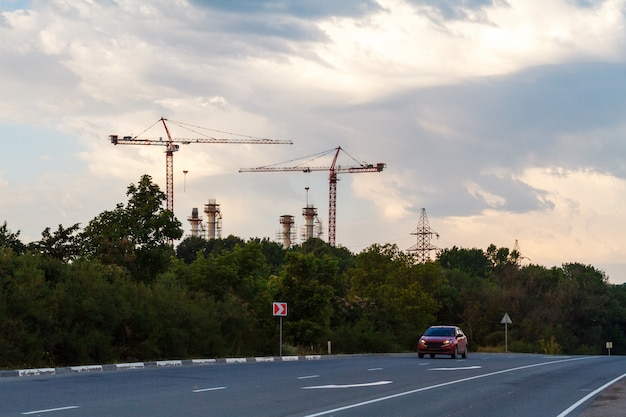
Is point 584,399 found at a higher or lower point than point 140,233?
lower

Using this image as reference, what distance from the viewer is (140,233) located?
155 feet

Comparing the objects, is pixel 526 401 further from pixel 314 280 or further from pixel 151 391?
pixel 314 280

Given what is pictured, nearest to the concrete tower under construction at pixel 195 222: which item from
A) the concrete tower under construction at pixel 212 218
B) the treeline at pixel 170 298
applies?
the concrete tower under construction at pixel 212 218

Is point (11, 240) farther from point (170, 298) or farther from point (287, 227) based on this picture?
point (287, 227)

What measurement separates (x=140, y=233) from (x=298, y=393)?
27540mm

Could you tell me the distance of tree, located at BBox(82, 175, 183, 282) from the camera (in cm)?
4700

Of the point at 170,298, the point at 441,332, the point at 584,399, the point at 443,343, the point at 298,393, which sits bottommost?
the point at 584,399

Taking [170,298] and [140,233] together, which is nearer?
[170,298]

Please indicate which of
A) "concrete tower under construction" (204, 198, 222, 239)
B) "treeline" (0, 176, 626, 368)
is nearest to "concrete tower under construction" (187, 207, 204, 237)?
"concrete tower under construction" (204, 198, 222, 239)

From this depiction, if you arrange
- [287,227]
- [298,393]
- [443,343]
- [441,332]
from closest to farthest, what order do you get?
1. [298,393]
2. [443,343]
3. [441,332]
4. [287,227]

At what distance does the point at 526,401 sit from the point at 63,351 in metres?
17.9

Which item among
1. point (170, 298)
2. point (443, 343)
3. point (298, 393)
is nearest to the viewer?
point (298, 393)

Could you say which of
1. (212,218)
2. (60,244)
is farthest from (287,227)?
(60,244)

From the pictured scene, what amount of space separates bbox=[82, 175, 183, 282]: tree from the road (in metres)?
17.6
